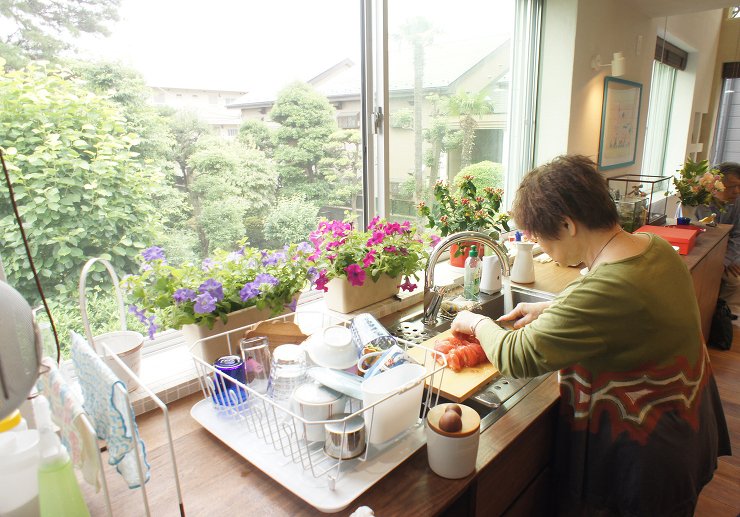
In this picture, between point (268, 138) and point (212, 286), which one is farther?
point (268, 138)

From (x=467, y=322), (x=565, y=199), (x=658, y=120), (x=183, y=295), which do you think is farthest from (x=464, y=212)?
(x=658, y=120)

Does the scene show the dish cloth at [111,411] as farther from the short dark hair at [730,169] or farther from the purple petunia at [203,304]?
the short dark hair at [730,169]

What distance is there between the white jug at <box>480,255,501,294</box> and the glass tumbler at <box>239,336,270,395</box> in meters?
1.07

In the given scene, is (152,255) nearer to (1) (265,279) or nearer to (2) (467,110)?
(1) (265,279)

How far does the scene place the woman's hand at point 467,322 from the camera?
1248 mm

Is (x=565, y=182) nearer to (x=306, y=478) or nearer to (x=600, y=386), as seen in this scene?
(x=600, y=386)

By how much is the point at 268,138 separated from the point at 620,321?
1208 millimetres

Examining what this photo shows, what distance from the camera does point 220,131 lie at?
1.41 metres

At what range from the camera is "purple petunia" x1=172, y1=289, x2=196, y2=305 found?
1043mm

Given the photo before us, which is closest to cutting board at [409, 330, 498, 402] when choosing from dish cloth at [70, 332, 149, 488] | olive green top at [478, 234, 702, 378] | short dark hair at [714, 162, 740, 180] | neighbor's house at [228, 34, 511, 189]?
olive green top at [478, 234, 702, 378]

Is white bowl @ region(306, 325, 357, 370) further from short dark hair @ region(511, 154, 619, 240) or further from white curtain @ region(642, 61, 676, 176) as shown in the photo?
white curtain @ region(642, 61, 676, 176)

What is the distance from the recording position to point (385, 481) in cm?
82

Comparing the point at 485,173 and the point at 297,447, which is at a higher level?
the point at 485,173

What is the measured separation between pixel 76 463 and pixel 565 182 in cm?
109
